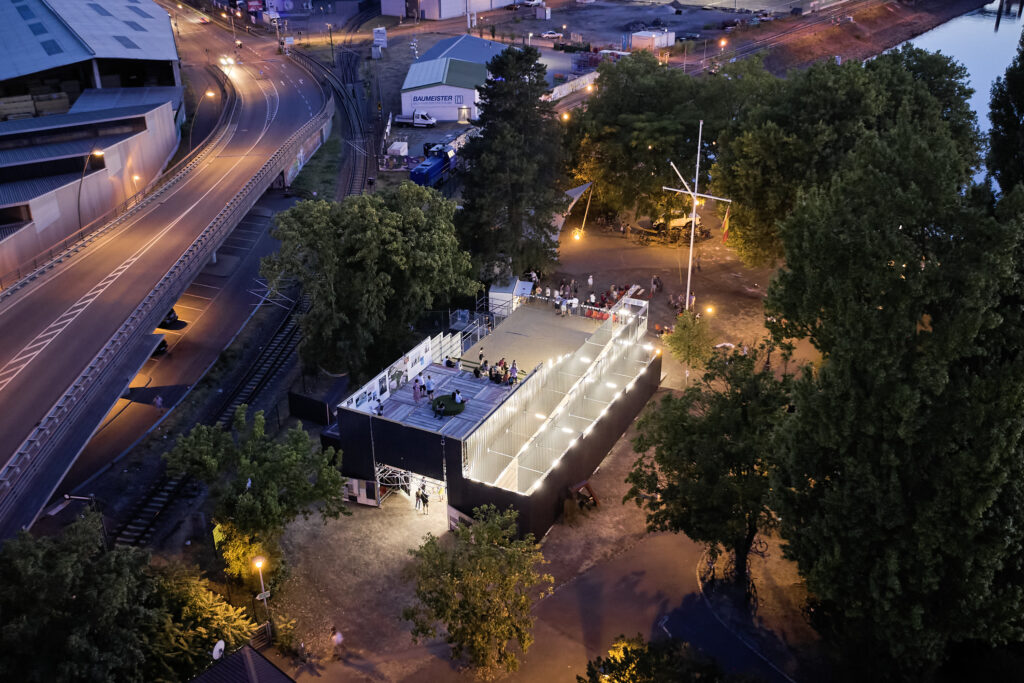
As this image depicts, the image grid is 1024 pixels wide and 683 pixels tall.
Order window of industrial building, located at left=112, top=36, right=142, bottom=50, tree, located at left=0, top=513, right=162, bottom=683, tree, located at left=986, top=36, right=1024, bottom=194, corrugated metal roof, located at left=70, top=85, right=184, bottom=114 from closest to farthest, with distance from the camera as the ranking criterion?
tree, located at left=0, top=513, right=162, bottom=683 < tree, located at left=986, top=36, right=1024, bottom=194 < corrugated metal roof, located at left=70, top=85, right=184, bottom=114 < window of industrial building, located at left=112, top=36, right=142, bottom=50

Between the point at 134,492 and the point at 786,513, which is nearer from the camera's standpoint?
the point at 786,513

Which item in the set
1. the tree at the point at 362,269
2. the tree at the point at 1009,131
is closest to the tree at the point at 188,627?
the tree at the point at 362,269

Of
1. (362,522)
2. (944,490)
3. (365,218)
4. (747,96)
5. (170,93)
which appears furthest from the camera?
(170,93)

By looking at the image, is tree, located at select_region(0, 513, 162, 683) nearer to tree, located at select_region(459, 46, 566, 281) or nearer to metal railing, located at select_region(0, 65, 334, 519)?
metal railing, located at select_region(0, 65, 334, 519)

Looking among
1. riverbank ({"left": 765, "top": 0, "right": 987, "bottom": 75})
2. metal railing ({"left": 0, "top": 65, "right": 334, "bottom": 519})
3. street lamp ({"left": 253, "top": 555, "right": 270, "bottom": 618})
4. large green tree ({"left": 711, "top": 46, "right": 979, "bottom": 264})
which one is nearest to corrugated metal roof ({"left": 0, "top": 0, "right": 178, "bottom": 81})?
metal railing ({"left": 0, "top": 65, "right": 334, "bottom": 519})

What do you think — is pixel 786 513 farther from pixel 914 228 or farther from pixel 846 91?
pixel 846 91

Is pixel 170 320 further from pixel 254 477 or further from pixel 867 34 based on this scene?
pixel 867 34

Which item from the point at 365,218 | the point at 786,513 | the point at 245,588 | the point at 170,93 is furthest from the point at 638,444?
the point at 170,93

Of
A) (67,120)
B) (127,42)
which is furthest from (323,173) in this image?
(127,42)
